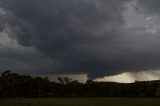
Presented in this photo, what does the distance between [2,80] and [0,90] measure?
16093mm

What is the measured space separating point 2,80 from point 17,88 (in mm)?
9021

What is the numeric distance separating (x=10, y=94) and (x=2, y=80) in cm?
1326

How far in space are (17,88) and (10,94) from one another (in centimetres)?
1259

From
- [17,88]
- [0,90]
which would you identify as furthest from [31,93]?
[0,90]

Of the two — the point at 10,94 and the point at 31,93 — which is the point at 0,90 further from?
the point at 31,93

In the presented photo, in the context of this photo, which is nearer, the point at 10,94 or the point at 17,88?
the point at 10,94

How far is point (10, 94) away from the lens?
18738 cm

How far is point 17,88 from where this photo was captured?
19975 cm

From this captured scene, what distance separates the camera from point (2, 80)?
648 feet

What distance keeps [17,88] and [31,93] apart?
8116 millimetres

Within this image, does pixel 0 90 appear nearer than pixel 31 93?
Yes

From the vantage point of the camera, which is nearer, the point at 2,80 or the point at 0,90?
the point at 0,90

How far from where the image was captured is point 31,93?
198500 millimetres

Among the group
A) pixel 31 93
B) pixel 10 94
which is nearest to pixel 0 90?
pixel 10 94
